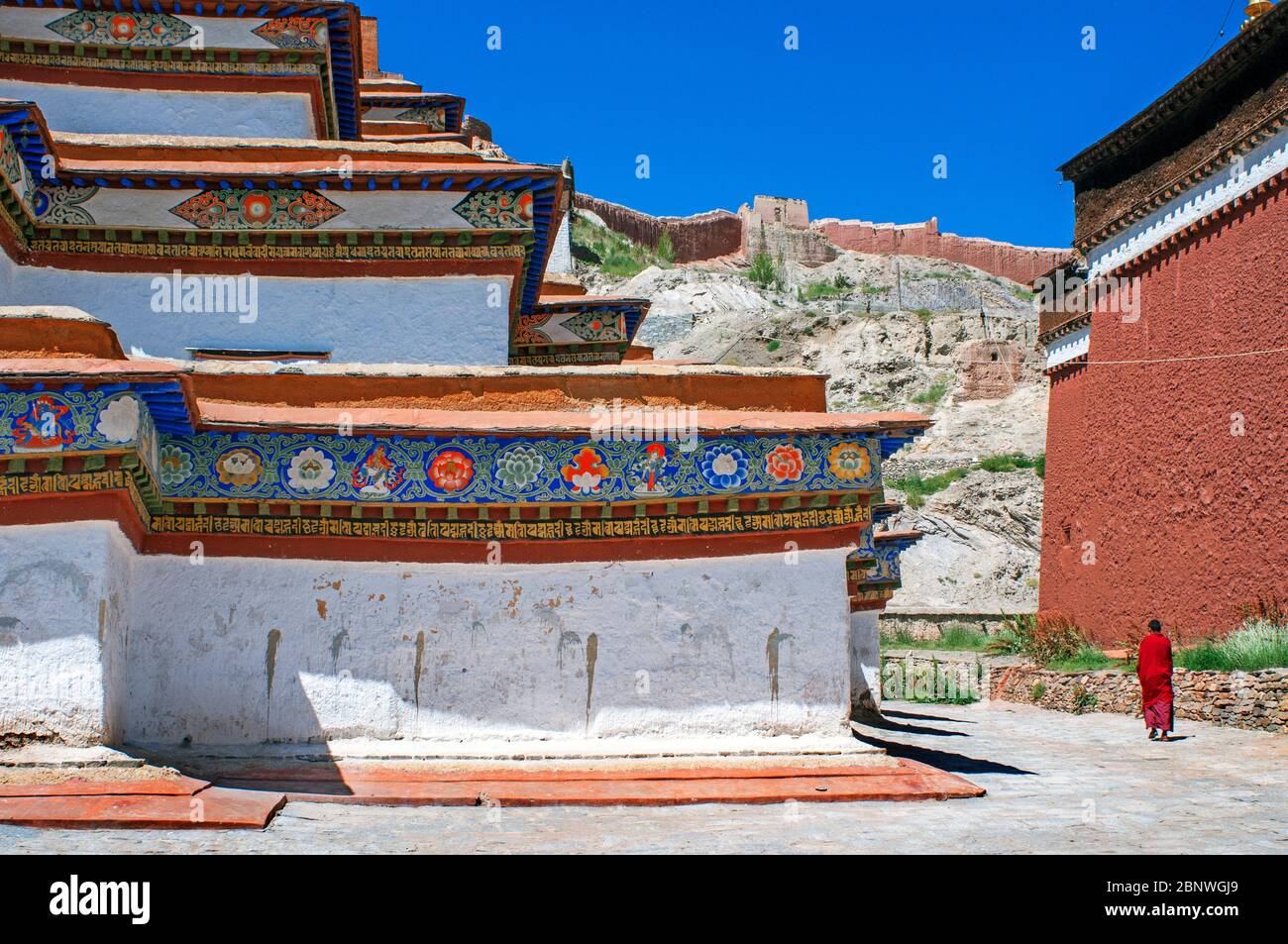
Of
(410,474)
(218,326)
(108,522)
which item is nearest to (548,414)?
(410,474)

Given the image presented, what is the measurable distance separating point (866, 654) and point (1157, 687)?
3900mm

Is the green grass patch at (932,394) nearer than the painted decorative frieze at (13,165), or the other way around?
the painted decorative frieze at (13,165)

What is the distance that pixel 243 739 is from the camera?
7125 millimetres

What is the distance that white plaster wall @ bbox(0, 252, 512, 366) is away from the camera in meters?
9.12

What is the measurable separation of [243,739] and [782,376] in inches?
149

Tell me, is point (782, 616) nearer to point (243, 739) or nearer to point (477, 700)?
point (477, 700)

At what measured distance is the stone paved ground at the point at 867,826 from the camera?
206 inches

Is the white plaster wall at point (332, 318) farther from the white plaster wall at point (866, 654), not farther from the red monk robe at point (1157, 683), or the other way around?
the white plaster wall at point (866, 654)

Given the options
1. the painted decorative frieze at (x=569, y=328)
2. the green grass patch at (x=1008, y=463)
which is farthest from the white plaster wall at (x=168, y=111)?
the green grass patch at (x=1008, y=463)

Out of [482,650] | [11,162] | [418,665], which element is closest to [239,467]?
[418,665]

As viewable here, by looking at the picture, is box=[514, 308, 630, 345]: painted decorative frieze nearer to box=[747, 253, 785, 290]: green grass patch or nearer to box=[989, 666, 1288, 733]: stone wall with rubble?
box=[989, 666, 1288, 733]: stone wall with rubble

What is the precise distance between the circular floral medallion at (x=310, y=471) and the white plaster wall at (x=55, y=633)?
110 centimetres

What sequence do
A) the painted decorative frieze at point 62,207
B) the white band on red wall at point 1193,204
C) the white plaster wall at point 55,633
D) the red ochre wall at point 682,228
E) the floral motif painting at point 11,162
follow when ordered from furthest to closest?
the red ochre wall at point 682,228
the white band on red wall at point 1193,204
the painted decorative frieze at point 62,207
the floral motif painting at point 11,162
the white plaster wall at point 55,633

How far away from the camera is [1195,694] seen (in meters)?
13.2
